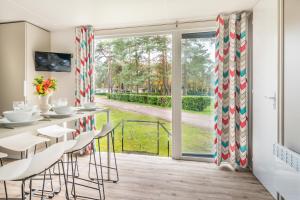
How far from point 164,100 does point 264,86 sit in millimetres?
1668

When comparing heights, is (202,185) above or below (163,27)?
below

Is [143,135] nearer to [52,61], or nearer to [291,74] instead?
[52,61]

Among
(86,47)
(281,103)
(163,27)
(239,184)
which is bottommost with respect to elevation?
(239,184)

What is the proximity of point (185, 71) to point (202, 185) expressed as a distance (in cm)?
184

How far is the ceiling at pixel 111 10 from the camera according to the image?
2.78 meters

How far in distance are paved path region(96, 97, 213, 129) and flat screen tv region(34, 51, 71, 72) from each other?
0.87m

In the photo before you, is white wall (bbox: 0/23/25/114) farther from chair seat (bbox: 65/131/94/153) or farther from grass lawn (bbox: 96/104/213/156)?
chair seat (bbox: 65/131/94/153)

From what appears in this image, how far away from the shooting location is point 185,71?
355 centimetres

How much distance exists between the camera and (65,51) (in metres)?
3.93

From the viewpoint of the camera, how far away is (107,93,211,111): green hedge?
350 centimetres

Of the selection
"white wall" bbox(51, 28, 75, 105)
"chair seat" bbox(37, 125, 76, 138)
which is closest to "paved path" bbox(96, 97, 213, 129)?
"white wall" bbox(51, 28, 75, 105)

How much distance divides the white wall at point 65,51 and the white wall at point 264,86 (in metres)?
3.13

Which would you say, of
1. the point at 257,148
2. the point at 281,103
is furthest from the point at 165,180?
the point at 281,103

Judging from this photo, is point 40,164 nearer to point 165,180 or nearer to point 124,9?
point 165,180
